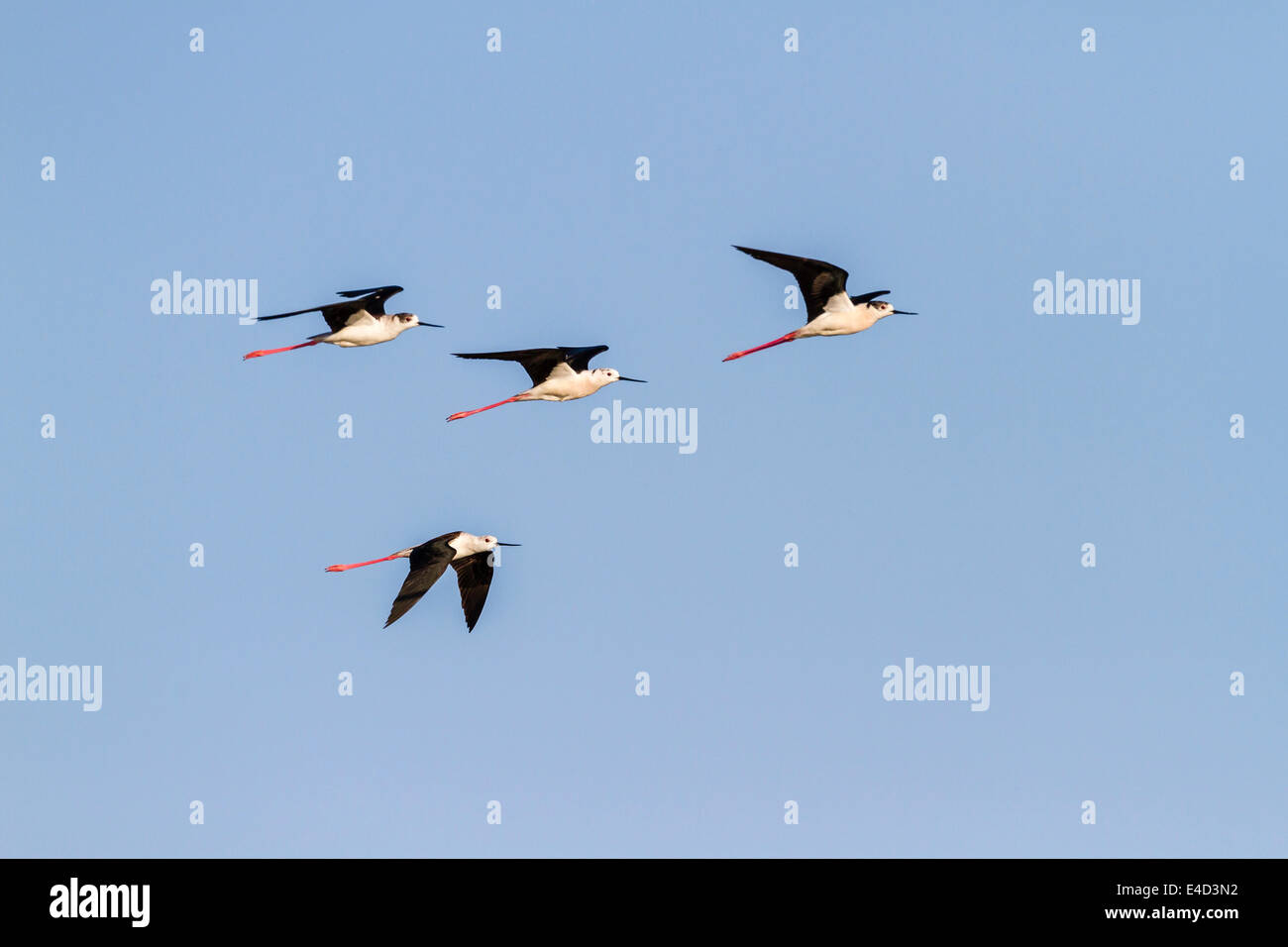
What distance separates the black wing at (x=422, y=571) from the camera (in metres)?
26.9

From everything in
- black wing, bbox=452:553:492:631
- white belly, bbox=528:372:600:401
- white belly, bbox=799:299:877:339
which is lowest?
black wing, bbox=452:553:492:631

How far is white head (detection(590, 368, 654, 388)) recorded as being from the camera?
98.1 feet

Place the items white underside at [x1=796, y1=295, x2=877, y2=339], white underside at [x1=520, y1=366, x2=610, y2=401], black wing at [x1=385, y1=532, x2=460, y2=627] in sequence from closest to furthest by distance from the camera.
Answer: black wing at [x1=385, y1=532, x2=460, y2=627] → white underside at [x1=796, y1=295, x2=877, y2=339] → white underside at [x1=520, y1=366, x2=610, y2=401]

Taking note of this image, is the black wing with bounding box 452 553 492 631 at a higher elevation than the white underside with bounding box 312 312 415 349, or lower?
lower

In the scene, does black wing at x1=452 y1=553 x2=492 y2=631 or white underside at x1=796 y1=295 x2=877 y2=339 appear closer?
white underside at x1=796 y1=295 x2=877 y2=339

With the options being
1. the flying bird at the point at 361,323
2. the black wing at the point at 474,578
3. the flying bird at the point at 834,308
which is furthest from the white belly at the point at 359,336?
the flying bird at the point at 834,308

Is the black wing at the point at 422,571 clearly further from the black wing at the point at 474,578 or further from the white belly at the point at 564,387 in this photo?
the white belly at the point at 564,387

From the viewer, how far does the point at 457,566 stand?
2980 cm

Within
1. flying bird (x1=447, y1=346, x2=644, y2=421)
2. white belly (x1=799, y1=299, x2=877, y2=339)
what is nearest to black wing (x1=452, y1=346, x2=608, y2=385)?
flying bird (x1=447, y1=346, x2=644, y2=421)

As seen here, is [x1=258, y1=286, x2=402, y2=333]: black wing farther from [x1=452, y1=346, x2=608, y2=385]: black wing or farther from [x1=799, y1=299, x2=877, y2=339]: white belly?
[x1=799, y1=299, x2=877, y2=339]: white belly
